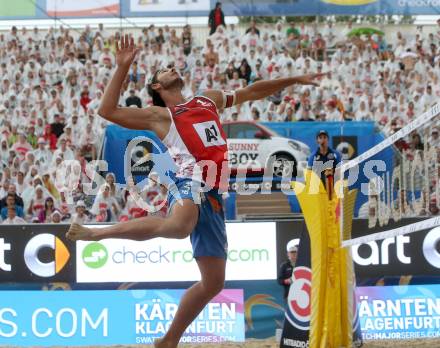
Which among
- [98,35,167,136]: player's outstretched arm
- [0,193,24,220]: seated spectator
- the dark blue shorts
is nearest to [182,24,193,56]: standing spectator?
[0,193,24,220]: seated spectator

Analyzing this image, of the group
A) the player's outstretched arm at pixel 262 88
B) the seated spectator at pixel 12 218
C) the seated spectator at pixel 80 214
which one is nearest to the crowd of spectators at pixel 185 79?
the seated spectator at pixel 12 218

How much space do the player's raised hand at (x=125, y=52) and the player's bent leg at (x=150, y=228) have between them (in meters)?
0.99

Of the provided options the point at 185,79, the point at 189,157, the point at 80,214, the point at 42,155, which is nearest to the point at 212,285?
the point at 189,157

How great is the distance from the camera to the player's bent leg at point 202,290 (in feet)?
19.7

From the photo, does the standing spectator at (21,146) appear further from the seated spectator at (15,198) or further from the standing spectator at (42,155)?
the seated spectator at (15,198)

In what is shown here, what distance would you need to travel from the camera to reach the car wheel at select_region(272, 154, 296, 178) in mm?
17562

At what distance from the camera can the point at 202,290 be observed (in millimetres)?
6031

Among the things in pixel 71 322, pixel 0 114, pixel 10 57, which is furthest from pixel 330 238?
pixel 10 57

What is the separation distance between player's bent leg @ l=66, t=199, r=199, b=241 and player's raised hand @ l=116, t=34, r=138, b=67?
987 millimetres

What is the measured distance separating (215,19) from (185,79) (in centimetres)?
218

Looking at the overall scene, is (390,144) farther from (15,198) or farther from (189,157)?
(15,198)

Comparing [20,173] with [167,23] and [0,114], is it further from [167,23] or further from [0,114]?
[167,23]

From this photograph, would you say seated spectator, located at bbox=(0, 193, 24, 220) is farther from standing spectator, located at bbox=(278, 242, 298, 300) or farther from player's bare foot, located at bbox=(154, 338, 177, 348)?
player's bare foot, located at bbox=(154, 338, 177, 348)

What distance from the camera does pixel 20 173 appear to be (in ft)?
52.1
